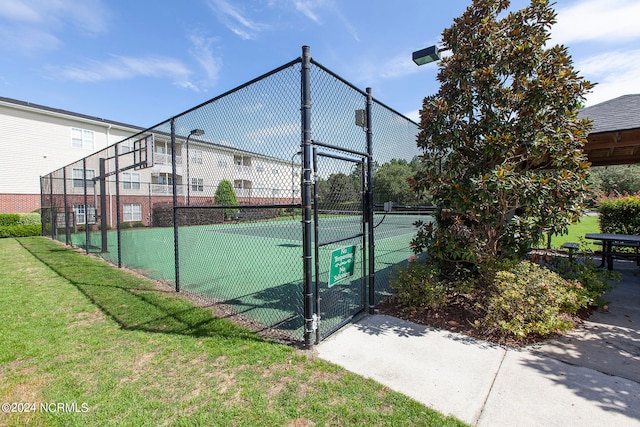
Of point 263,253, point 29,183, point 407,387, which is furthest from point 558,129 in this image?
point 29,183

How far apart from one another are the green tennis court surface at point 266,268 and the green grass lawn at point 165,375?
719mm

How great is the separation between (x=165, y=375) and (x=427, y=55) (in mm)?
4710

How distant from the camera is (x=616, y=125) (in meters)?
4.77

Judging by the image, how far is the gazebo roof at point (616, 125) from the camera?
467cm

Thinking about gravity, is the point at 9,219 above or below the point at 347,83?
below

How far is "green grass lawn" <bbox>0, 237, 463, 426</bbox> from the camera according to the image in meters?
2.04

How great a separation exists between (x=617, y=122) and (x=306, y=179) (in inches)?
216

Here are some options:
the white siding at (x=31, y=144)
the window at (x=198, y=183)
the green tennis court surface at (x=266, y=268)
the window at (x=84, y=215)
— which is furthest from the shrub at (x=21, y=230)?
the window at (x=198, y=183)

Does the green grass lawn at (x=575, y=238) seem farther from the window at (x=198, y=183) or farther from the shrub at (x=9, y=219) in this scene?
A: the shrub at (x=9, y=219)

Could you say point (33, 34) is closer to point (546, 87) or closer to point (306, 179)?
point (306, 179)

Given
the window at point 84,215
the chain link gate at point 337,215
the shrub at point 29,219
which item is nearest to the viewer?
the chain link gate at point 337,215

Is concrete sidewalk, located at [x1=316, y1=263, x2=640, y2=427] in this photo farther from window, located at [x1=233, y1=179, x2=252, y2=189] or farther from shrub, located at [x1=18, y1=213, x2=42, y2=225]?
shrub, located at [x1=18, y1=213, x2=42, y2=225]

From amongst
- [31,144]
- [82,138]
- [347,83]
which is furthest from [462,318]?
[82,138]

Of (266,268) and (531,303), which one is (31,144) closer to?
(266,268)
